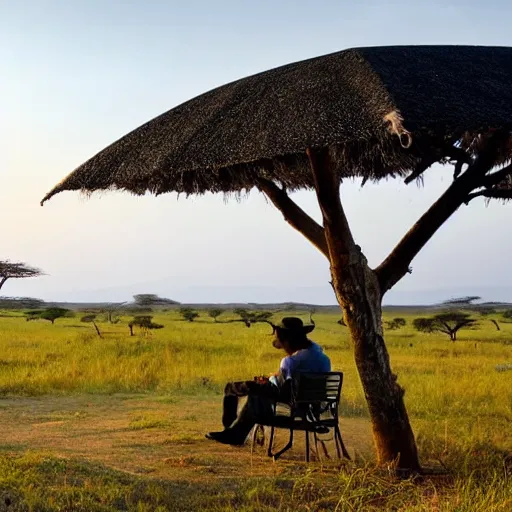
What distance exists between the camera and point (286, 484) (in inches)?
224

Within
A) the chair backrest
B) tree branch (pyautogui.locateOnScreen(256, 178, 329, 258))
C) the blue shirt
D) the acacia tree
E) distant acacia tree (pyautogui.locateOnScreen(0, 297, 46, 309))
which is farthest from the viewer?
distant acacia tree (pyautogui.locateOnScreen(0, 297, 46, 309))

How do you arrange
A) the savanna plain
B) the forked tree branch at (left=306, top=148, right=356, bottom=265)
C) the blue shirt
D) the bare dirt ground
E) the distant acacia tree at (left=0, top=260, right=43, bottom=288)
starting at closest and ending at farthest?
the savanna plain → the forked tree branch at (left=306, top=148, right=356, bottom=265) → the bare dirt ground → the blue shirt → the distant acacia tree at (left=0, top=260, right=43, bottom=288)

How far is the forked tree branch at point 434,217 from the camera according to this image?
6574mm

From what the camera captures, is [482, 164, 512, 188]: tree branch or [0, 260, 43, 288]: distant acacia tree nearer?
[482, 164, 512, 188]: tree branch

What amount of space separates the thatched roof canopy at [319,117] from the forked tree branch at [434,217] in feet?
1.07

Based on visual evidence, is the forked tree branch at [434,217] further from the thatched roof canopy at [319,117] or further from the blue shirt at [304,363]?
the blue shirt at [304,363]

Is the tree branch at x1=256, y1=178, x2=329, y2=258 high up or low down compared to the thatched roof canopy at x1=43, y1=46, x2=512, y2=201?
down

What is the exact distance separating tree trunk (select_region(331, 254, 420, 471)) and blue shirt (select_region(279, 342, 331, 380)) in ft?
2.23

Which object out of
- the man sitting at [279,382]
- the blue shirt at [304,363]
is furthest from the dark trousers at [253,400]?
the blue shirt at [304,363]

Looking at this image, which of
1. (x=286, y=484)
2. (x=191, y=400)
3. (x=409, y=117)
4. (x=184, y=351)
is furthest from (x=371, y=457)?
(x=184, y=351)

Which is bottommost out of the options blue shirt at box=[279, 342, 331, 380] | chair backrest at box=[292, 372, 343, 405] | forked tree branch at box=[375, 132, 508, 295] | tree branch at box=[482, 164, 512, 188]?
chair backrest at box=[292, 372, 343, 405]

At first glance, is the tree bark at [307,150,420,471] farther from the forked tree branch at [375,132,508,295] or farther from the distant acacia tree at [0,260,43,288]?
the distant acacia tree at [0,260,43,288]

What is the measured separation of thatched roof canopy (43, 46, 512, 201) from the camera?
5.14m

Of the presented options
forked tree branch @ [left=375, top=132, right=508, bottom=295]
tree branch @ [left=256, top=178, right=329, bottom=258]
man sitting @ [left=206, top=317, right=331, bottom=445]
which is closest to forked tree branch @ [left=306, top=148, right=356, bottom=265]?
forked tree branch @ [left=375, top=132, right=508, bottom=295]
